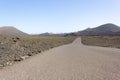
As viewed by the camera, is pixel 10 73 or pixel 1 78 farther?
pixel 10 73

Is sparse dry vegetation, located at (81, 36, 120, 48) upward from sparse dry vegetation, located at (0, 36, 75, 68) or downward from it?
downward

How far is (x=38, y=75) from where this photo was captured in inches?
472

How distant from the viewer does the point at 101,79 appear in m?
10.9

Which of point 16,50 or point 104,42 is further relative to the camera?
point 104,42

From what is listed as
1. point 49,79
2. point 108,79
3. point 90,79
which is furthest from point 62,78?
point 108,79

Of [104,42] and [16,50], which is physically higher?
[16,50]

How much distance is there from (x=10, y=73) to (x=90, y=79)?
524 centimetres

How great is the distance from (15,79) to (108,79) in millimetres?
5276

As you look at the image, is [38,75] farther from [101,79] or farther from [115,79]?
[115,79]

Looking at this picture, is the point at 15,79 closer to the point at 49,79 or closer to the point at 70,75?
the point at 49,79

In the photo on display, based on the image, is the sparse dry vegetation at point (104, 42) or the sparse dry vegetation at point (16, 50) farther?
the sparse dry vegetation at point (104, 42)

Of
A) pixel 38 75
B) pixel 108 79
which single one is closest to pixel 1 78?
pixel 38 75

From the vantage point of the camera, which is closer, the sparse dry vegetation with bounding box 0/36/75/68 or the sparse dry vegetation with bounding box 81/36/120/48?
the sparse dry vegetation with bounding box 0/36/75/68

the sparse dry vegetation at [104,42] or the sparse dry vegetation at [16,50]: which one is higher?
the sparse dry vegetation at [16,50]
